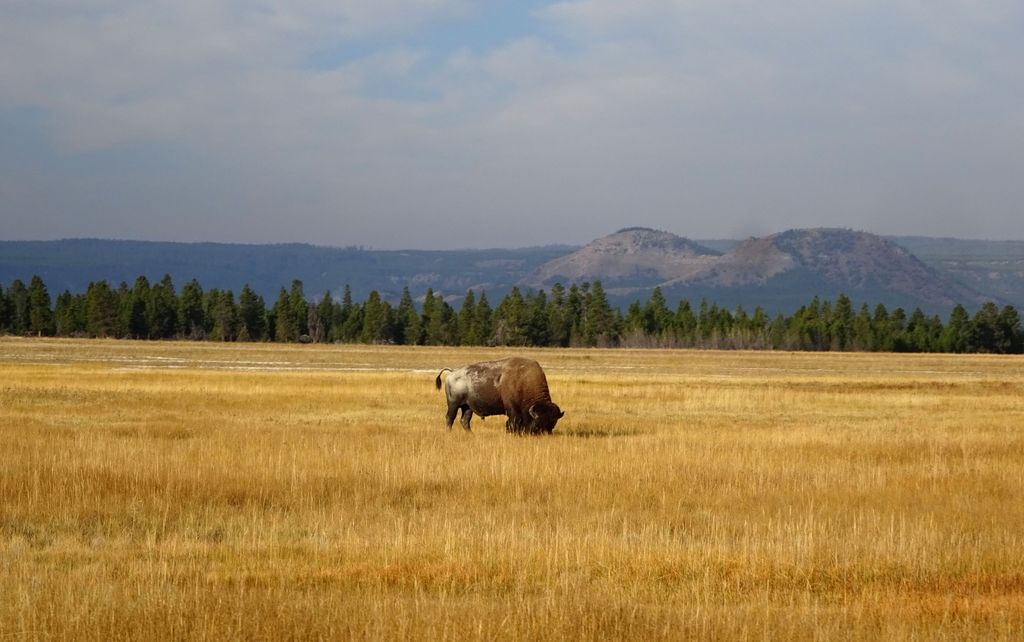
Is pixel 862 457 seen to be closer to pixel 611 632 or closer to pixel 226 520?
pixel 226 520

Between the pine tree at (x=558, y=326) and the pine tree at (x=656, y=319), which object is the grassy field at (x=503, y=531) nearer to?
the pine tree at (x=558, y=326)

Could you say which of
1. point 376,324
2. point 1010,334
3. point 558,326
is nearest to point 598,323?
point 558,326

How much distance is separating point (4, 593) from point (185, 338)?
133m

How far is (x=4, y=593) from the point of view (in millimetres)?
9281

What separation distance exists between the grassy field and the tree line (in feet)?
363

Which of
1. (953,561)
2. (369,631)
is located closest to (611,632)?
(369,631)

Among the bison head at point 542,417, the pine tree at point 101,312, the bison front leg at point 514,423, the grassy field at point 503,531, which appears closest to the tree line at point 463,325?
the pine tree at point 101,312

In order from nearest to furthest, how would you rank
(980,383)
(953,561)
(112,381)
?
(953,561), (112,381), (980,383)

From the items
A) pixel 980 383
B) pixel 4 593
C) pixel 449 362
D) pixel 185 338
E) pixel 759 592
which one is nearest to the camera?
pixel 4 593

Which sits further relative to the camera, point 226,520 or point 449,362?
point 449,362

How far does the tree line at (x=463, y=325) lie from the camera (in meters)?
134

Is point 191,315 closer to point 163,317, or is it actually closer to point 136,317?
point 163,317

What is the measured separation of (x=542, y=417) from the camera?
2497 cm

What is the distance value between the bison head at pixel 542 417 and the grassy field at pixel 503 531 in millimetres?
860
